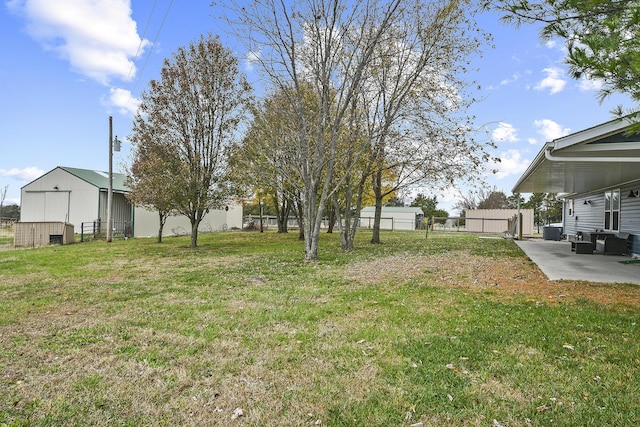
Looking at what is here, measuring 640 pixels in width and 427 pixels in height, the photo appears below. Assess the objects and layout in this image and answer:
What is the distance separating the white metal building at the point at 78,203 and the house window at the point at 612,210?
21837 millimetres

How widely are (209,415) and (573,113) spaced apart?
11.6 meters

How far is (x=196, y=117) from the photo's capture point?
14.2 meters

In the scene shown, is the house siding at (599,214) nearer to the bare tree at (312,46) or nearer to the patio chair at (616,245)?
the patio chair at (616,245)

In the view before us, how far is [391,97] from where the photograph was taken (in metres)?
13.4

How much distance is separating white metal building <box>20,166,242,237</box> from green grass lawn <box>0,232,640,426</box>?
1572cm

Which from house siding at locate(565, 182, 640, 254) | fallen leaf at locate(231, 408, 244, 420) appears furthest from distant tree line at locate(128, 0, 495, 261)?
fallen leaf at locate(231, 408, 244, 420)

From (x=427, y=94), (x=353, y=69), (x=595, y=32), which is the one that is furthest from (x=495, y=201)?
(x=595, y=32)

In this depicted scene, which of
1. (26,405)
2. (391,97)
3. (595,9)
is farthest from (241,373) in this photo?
(391,97)

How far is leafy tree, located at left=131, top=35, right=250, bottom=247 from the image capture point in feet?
45.4

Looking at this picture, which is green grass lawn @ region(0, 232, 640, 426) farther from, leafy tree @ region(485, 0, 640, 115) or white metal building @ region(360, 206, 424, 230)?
white metal building @ region(360, 206, 424, 230)

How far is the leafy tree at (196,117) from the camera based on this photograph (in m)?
13.8

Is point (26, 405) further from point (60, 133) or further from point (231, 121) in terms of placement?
point (60, 133)

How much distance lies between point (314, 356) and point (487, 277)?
17.6 feet

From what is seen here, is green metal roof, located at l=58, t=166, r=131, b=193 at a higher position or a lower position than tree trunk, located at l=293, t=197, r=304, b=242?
higher
